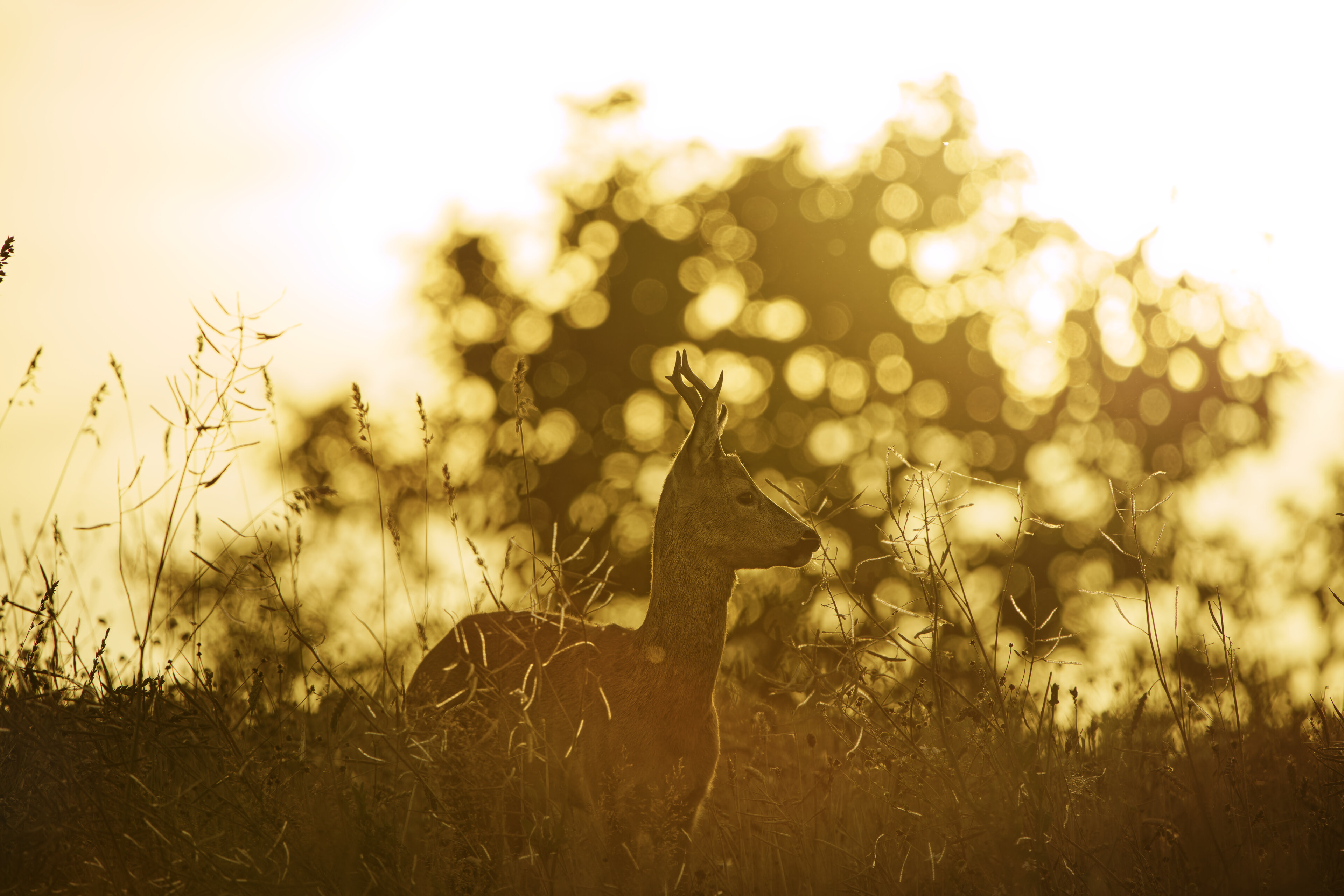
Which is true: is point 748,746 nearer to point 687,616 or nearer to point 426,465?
point 687,616

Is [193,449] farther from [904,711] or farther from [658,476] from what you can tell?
[658,476]

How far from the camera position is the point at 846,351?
16281 mm

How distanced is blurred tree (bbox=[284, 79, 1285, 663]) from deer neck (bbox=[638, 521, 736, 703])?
953 cm

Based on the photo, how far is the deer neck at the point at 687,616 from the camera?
18.7ft

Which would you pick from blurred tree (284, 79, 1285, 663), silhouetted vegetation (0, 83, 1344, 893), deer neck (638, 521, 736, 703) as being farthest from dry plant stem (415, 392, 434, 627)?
blurred tree (284, 79, 1285, 663)

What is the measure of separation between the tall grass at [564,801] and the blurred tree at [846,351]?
11.1 m

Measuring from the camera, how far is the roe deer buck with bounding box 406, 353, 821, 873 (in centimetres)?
521

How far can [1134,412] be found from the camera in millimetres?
16594

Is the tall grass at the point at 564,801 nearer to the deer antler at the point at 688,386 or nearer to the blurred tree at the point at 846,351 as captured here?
the deer antler at the point at 688,386

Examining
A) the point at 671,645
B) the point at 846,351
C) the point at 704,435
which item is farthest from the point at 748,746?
the point at 846,351

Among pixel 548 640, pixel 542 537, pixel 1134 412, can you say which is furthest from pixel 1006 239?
pixel 548 640

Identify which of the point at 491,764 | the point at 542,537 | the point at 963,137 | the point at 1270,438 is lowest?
the point at 491,764

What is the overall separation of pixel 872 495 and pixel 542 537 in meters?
4.62

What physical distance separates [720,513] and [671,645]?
74 cm
